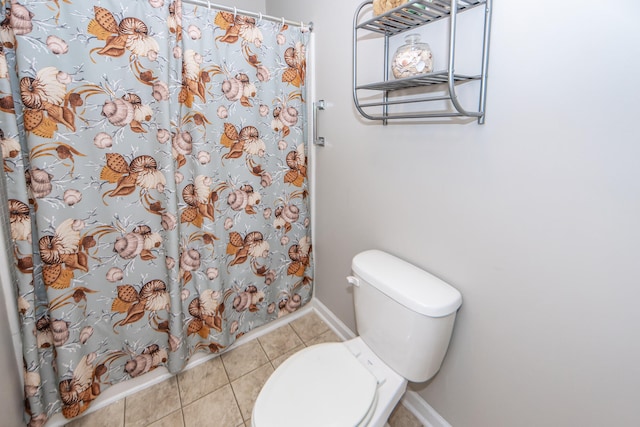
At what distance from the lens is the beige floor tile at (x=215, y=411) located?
4.35 feet

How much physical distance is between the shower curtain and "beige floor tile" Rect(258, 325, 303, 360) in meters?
0.21

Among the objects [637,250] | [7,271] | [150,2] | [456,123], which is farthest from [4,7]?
[637,250]

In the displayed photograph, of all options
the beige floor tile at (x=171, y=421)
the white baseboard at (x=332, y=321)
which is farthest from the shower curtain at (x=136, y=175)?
the white baseboard at (x=332, y=321)

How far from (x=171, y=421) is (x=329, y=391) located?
0.83m

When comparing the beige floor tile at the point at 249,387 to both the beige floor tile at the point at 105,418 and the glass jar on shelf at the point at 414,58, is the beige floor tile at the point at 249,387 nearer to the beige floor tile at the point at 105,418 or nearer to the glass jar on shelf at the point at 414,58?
the beige floor tile at the point at 105,418

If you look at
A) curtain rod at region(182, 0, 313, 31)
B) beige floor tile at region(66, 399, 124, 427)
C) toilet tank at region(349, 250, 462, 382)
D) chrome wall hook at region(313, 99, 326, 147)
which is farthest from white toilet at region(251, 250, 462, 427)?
curtain rod at region(182, 0, 313, 31)

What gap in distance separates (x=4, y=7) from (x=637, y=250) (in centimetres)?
193

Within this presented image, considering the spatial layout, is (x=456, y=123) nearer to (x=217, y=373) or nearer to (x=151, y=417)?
(x=217, y=373)

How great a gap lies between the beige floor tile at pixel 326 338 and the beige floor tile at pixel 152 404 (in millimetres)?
725

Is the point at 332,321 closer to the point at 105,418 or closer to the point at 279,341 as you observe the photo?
the point at 279,341

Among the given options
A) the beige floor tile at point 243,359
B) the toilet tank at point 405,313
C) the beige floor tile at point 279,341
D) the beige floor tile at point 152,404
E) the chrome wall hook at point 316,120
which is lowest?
the beige floor tile at point 152,404

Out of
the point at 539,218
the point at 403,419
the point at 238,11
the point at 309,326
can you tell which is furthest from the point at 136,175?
the point at 403,419

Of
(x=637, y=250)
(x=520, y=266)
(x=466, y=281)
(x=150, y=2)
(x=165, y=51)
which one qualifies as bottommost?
(x=466, y=281)

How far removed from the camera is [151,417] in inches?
53.1
